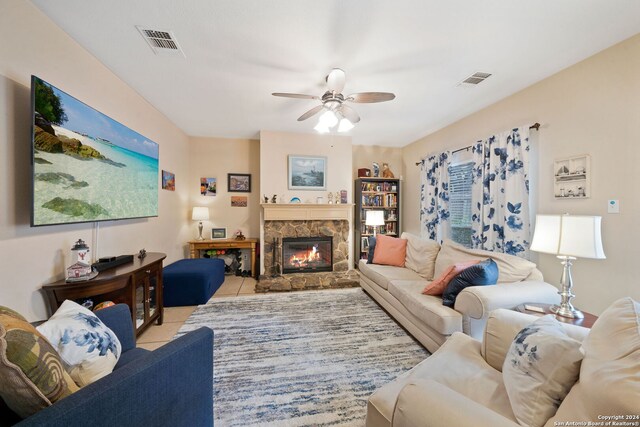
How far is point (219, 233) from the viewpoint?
15.1 ft

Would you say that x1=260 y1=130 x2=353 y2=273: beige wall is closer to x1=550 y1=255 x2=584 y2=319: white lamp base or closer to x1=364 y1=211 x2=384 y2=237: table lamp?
x1=364 y1=211 x2=384 y2=237: table lamp

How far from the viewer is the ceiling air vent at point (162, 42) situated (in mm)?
1838

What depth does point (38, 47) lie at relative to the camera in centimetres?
160

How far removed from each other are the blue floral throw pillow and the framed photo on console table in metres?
3.54

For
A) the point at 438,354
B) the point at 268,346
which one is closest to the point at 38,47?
the point at 268,346

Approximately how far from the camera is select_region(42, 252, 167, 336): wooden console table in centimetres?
160

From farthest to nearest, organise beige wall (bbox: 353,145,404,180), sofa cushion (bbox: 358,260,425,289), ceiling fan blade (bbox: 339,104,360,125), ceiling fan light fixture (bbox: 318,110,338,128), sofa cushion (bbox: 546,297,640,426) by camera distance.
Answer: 1. beige wall (bbox: 353,145,404,180)
2. sofa cushion (bbox: 358,260,425,289)
3. ceiling fan blade (bbox: 339,104,360,125)
4. ceiling fan light fixture (bbox: 318,110,338,128)
5. sofa cushion (bbox: 546,297,640,426)

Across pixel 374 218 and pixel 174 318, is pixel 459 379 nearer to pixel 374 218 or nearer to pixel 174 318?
pixel 174 318

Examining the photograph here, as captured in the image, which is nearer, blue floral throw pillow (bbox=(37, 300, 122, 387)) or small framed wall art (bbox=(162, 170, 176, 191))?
blue floral throw pillow (bbox=(37, 300, 122, 387))

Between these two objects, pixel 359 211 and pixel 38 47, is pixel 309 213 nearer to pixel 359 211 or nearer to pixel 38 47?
pixel 359 211

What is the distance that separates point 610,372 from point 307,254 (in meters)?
3.99

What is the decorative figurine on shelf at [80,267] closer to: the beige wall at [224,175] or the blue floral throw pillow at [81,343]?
the blue floral throw pillow at [81,343]

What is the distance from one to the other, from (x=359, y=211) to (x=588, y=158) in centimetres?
315

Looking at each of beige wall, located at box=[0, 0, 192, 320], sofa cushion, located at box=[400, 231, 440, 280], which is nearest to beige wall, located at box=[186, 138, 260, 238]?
beige wall, located at box=[0, 0, 192, 320]
